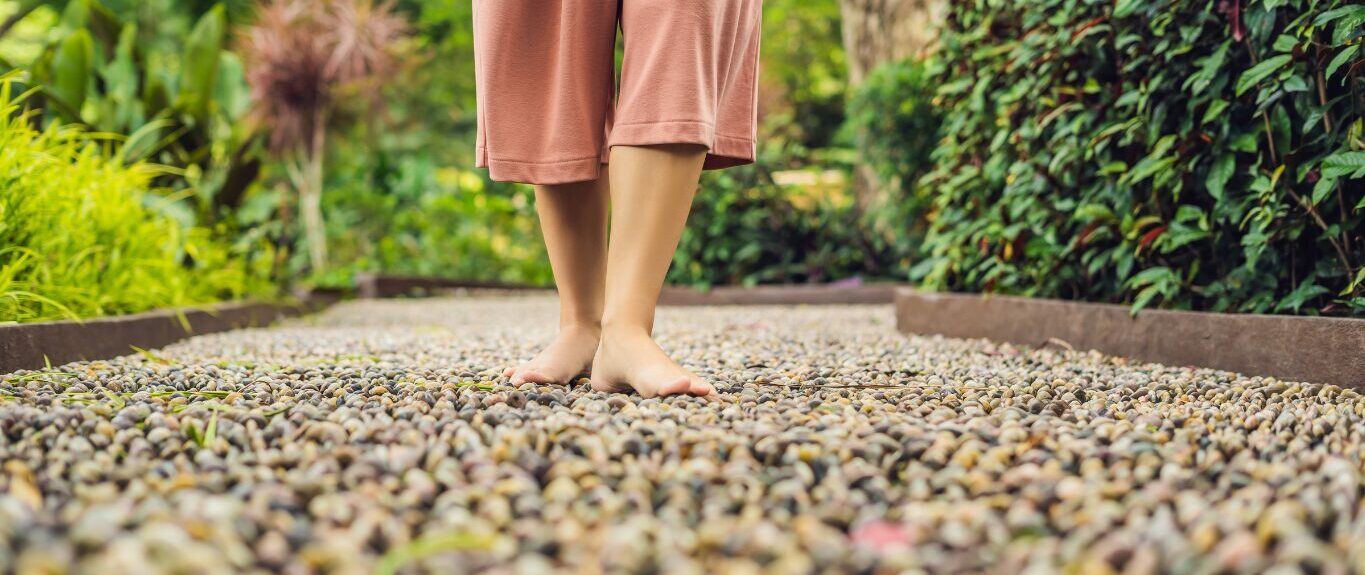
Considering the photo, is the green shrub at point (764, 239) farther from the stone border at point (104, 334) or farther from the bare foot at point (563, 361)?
the bare foot at point (563, 361)

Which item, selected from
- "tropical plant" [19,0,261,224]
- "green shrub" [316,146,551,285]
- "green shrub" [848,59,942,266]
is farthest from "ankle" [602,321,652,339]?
"green shrub" [316,146,551,285]

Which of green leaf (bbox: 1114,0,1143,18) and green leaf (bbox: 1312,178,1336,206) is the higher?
green leaf (bbox: 1114,0,1143,18)

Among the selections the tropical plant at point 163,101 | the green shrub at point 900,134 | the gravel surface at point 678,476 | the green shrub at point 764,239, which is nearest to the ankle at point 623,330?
the gravel surface at point 678,476

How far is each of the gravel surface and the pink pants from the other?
0.44 m

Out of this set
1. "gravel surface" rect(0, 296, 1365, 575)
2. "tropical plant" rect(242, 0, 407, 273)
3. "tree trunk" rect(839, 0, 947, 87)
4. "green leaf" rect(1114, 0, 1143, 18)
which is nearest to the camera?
"gravel surface" rect(0, 296, 1365, 575)

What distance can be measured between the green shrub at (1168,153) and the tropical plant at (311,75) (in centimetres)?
610

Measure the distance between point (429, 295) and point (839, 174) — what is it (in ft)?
11.3

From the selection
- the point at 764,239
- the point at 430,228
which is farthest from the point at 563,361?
the point at 430,228

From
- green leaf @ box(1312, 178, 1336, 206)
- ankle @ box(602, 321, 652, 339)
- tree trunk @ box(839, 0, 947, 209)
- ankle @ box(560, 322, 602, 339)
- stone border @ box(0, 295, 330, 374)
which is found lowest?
stone border @ box(0, 295, 330, 374)

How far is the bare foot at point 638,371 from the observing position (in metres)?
1.54

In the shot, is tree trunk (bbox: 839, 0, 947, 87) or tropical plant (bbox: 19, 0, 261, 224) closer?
tropical plant (bbox: 19, 0, 261, 224)

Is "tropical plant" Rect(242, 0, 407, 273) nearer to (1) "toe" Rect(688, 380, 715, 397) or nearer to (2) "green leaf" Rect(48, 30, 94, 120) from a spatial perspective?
(2) "green leaf" Rect(48, 30, 94, 120)

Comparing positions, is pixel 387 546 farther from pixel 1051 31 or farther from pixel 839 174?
pixel 839 174

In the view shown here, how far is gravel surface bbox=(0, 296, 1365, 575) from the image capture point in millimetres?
764
